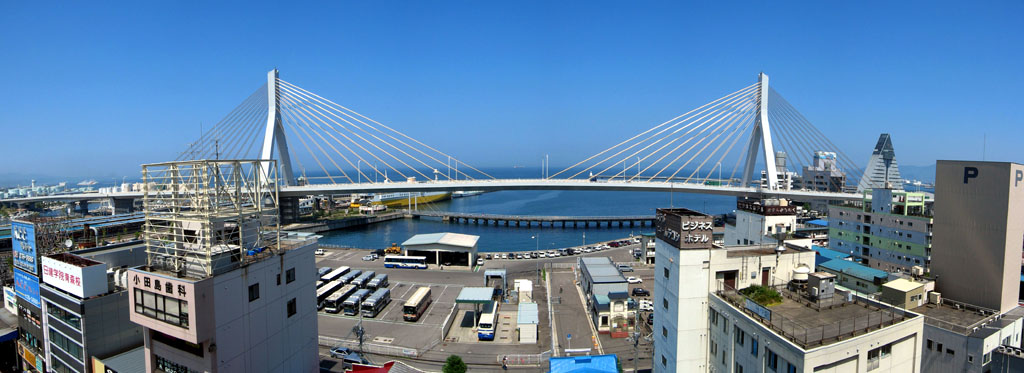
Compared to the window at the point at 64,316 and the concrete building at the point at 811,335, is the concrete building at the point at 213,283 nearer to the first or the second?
the window at the point at 64,316

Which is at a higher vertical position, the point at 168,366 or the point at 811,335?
the point at 811,335

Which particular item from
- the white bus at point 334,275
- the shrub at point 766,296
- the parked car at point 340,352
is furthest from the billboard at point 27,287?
the shrub at point 766,296

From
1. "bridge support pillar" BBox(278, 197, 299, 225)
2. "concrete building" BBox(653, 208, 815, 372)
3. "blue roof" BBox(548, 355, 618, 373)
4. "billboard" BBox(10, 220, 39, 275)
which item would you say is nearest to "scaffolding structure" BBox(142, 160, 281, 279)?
"blue roof" BBox(548, 355, 618, 373)

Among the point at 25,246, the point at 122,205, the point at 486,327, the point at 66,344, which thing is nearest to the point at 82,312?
the point at 66,344

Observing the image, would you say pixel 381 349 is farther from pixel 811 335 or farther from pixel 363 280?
pixel 811 335

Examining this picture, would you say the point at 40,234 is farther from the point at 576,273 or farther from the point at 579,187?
the point at 579,187

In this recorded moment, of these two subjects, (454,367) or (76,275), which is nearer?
(76,275)

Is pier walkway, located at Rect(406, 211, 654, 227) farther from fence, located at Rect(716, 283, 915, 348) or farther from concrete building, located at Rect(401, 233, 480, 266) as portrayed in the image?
fence, located at Rect(716, 283, 915, 348)
